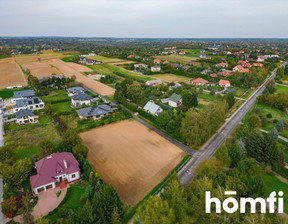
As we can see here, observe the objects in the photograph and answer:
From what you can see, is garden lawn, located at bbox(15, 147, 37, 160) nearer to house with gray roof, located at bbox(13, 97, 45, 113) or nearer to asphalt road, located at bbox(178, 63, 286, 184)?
house with gray roof, located at bbox(13, 97, 45, 113)

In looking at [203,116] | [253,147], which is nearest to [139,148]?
[203,116]

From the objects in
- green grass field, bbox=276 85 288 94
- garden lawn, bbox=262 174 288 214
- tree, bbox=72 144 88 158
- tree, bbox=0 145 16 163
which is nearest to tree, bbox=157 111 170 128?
tree, bbox=72 144 88 158

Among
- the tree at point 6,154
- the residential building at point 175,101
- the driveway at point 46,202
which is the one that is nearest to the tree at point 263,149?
the residential building at point 175,101

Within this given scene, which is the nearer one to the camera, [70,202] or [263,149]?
[70,202]

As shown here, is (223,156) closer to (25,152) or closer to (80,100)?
(25,152)

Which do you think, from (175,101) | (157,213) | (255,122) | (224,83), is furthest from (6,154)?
(224,83)

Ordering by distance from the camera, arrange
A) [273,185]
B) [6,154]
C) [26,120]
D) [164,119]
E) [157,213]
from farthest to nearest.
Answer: [26,120], [164,119], [6,154], [273,185], [157,213]
